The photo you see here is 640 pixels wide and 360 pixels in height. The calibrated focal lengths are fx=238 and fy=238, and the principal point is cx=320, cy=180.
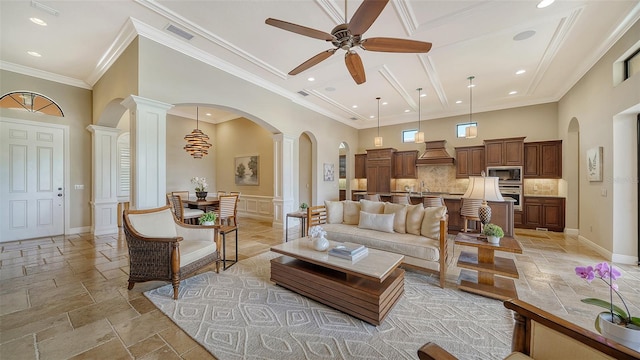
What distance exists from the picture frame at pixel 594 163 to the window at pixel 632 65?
1185 mm

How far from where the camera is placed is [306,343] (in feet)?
6.46

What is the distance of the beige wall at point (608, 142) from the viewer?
355cm

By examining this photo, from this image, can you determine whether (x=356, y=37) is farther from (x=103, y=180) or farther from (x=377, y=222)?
(x=103, y=180)

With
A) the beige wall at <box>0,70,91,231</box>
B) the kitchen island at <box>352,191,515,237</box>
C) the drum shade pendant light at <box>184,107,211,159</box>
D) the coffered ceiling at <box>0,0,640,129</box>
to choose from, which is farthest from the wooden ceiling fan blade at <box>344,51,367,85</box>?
the beige wall at <box>0,70,91,231</box>

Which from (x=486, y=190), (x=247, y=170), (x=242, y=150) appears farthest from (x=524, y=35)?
(x=242, y=150)

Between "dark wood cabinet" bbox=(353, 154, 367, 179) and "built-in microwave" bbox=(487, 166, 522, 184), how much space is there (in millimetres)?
3800

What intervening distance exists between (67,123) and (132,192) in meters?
3.51

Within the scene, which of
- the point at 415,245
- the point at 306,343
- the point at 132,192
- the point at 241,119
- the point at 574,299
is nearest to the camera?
the point at 306,343

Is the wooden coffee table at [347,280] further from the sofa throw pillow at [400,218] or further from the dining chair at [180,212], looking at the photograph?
the dining chair at [180,212]

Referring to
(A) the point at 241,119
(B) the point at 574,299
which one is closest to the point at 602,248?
(B) the point at 574,299

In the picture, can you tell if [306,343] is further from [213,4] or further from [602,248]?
[602,248]

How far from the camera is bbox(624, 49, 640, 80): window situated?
135 inches

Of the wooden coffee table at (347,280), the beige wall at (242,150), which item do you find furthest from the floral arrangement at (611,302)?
the beige wall at (242,150)

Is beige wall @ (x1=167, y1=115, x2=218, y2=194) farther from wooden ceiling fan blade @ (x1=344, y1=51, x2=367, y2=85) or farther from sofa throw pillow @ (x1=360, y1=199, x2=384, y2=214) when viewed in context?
wooden ceiling fan blade @ (x1=344, y1=51, x2=367, y2=85)
